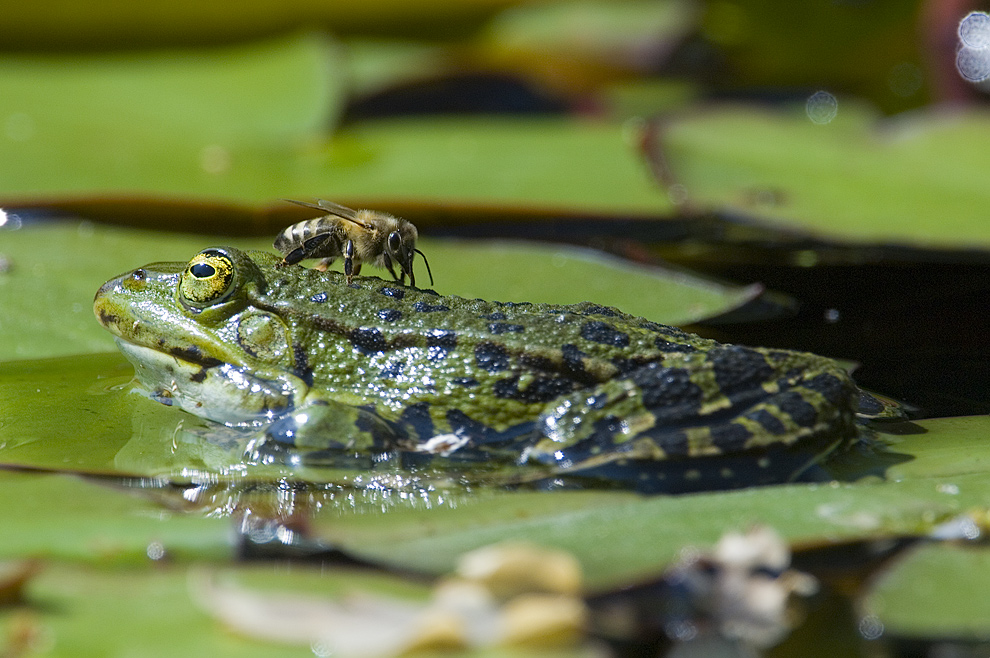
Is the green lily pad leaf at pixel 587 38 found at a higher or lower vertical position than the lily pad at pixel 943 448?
higher

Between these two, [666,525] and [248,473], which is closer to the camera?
[666,525]

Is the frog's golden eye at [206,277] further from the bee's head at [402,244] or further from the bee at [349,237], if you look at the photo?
the bee's head at [402,244]

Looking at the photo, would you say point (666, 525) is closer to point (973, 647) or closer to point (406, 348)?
point (973, 647)

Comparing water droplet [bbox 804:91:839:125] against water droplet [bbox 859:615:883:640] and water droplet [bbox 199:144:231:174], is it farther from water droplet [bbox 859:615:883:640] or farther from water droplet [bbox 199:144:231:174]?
water droplet [bbox 859:615:883:640]

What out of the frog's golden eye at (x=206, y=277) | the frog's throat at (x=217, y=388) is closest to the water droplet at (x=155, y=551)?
the frog's throat at (x=217, y=388)

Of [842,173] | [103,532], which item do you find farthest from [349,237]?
[842,173]

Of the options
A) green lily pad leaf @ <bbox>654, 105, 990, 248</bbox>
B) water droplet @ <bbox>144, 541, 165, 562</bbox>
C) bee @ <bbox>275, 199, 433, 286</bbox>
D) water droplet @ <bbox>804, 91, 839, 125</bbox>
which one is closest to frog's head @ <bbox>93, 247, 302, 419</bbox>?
bee @ <bbox>275, 199, 433, 286</bbox>

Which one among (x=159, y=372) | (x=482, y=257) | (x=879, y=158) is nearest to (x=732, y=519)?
(x=159, y=372)

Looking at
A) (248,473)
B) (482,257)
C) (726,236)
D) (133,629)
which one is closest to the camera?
(133,629)
